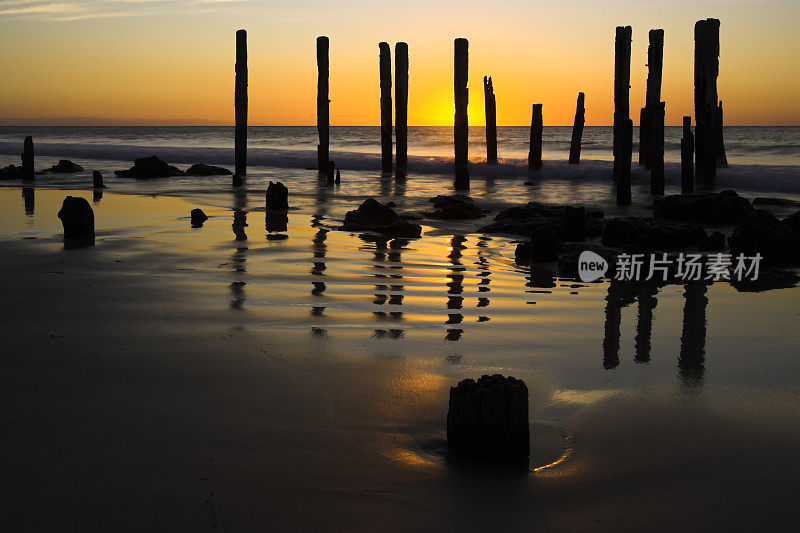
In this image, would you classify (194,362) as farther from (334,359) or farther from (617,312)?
(617,312)

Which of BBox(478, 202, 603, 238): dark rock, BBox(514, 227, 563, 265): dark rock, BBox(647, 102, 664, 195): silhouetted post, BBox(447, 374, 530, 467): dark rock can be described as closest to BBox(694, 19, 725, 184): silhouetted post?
BBox(647, 102, 664, 195): silhouetted post

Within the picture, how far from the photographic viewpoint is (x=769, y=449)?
3.17 metres

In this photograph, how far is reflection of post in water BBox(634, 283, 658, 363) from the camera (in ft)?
15.1

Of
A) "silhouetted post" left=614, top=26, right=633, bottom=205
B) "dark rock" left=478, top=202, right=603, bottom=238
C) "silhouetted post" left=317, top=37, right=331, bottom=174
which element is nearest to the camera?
"dark rock" left=478, top=202, right=603, bottom=238

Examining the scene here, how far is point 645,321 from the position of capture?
5.47 metres

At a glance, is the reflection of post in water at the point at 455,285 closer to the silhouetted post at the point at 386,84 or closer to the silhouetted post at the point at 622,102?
the silhouetted post at the point at 622,102

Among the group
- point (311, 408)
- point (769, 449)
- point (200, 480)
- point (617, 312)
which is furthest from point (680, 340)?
point (200, 480)

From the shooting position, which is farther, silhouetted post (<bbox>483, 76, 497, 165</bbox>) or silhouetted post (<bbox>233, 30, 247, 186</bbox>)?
silhouetted post (<bbox>483, 76, 497, 165</bbox>)

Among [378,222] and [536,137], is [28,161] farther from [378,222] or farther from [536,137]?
[536,137]

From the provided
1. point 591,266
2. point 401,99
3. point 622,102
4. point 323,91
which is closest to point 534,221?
point 591,266

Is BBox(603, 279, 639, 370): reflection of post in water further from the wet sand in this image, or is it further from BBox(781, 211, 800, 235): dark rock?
BBox(781, 211, 800, 235): dark rock

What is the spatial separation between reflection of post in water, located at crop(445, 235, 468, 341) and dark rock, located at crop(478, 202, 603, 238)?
1.20 m

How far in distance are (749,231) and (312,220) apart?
20.0ft

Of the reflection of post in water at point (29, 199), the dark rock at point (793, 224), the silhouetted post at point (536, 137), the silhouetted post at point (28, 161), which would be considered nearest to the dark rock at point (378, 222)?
the dark rock at point (793, 224)
